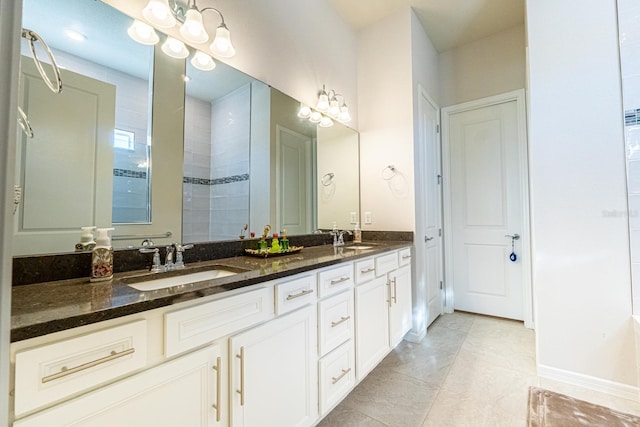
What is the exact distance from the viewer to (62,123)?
1.03m

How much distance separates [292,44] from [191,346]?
2055 millimetres

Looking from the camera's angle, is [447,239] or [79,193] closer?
[79,193]

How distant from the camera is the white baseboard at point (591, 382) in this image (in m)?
1.64

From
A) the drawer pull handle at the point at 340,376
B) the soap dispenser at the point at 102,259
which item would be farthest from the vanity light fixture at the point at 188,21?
the drawer pull handle at the point at 340,376

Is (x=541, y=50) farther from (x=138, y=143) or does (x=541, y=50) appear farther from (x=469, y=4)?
(x=138, y=143)

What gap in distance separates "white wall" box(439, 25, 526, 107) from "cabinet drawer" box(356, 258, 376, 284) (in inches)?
95.8

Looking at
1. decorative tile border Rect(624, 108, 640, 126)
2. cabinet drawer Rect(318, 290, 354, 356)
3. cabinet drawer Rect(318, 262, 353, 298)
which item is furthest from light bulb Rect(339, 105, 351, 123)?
decorative tile border Rect(624, 108, 640, 126)

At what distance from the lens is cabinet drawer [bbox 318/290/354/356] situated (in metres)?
1.36

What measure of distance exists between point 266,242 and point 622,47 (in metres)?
2.49

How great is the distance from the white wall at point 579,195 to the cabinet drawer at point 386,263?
3.11 ft

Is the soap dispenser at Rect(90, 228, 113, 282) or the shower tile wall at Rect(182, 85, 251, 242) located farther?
the shower tile wall at Rect(182, 85, 251, 242)

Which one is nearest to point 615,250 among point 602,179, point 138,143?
point 602,179

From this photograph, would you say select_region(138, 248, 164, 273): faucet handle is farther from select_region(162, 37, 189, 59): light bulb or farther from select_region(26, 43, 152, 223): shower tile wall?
select_region(162, 37, 189, 59): light bulb

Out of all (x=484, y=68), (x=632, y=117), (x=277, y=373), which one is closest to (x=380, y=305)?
(x=277, y=373)
